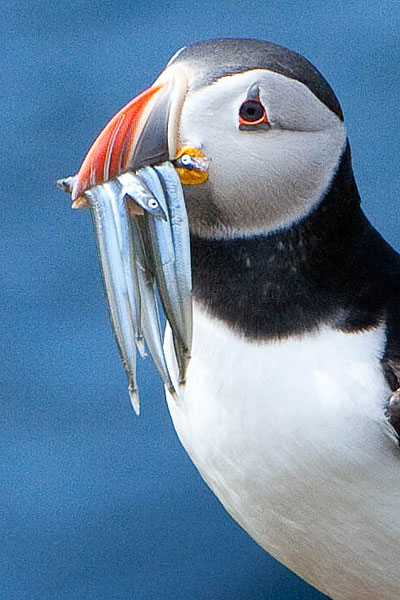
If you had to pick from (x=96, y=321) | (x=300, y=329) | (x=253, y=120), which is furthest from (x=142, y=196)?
(x=96, y=321)

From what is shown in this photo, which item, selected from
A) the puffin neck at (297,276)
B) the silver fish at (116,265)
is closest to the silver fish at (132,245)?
the silver fish at (116,265)

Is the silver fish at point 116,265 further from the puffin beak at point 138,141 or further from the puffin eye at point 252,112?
the puffin eye at point 252,112

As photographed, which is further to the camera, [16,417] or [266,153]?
[16,417]

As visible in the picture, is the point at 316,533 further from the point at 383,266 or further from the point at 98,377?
the point at 98,377

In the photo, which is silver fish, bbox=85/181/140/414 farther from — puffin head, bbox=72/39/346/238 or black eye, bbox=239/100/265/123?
black eye, bbox=239/100/265/123

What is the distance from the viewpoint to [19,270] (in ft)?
7.90

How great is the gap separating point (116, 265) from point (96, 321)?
1.05m

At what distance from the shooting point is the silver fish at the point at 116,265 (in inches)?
50.3

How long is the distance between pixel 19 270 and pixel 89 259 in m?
0.12

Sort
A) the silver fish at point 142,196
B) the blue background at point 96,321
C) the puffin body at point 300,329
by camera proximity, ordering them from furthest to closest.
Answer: the blue background at point 96,321 < the puffin body at point 300,329 < the silver fish at point 142,196

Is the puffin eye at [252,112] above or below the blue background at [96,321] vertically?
above

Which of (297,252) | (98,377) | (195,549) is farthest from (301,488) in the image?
(98,377)

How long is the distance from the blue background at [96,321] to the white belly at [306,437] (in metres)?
0.46

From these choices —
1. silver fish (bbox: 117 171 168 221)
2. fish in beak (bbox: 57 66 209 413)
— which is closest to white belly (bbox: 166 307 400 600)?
fish in beak (bbox: 57 66 209 413)
